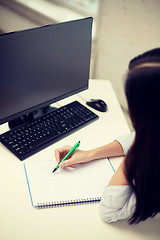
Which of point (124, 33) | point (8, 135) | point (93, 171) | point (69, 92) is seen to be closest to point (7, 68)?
point (8, 135)

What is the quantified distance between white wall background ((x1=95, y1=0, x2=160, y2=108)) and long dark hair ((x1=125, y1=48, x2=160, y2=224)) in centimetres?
109

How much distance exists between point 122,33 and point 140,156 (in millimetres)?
1602

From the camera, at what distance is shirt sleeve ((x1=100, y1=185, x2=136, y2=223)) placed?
80cm

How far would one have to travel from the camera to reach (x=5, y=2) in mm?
3021

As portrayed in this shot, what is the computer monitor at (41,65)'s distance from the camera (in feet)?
3.23

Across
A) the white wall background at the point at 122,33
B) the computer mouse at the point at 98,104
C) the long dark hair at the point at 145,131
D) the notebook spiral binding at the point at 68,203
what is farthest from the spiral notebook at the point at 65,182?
the white wall background at the point at 122,33

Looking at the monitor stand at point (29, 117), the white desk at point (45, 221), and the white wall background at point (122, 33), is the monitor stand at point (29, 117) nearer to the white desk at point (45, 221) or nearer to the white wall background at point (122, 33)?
the white desk at point (45, 221)

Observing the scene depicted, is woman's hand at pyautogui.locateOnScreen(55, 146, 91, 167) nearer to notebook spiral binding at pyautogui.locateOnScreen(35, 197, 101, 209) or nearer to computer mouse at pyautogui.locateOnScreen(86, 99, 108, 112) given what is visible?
notebook spiral binding at pyautogui.locateOnScreen(35, 197, 101, 209)

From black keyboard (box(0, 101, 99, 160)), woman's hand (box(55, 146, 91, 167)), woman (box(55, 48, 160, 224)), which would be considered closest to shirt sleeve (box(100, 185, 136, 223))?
woman (box(55, 48, 160, 224))

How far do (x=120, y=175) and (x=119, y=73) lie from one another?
61.4 inches

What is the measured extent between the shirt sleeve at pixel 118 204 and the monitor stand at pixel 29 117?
0.52m

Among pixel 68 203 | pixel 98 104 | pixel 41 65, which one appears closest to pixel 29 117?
pixel 41 65

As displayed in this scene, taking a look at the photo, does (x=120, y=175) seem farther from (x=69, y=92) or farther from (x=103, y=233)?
(x=69, y=92)

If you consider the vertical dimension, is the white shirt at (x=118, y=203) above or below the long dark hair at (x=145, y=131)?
below
